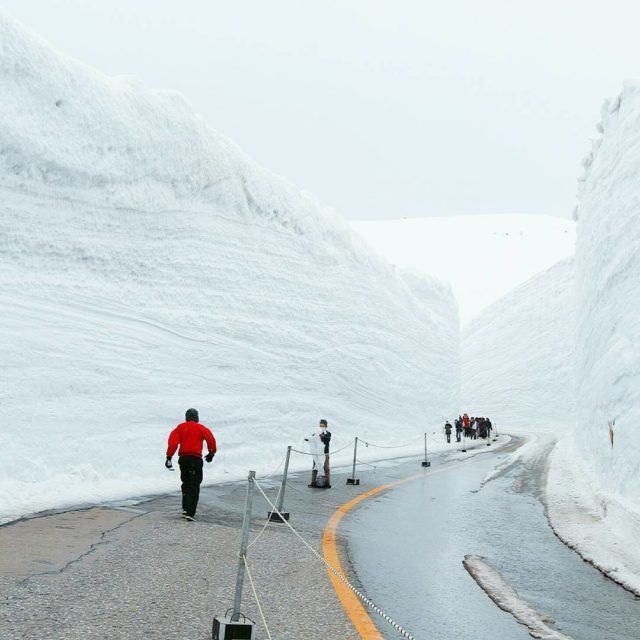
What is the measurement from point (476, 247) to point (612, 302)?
127 metres

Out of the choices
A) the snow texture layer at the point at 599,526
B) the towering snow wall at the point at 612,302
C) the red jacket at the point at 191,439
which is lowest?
the snow texture layer at the point at 599,526

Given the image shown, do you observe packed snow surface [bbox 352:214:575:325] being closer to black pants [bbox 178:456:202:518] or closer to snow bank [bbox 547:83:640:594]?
snow bank [bbox 547:83:640:594]

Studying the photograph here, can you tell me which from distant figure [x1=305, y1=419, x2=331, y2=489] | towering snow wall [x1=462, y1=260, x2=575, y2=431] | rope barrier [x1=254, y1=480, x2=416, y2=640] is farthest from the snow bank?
towering snow wall [x1=462, y1=260, x2=575, y2=431]

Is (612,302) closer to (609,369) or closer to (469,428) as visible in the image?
(609,369)

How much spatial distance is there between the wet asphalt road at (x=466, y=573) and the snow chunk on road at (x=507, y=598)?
7 centimetres

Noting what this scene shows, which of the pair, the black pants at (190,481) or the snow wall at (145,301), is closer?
the black pants at (190,481)

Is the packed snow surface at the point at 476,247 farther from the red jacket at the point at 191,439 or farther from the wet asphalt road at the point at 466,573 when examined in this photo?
the red jacket at the point at 191,439

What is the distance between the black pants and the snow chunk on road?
135 inches

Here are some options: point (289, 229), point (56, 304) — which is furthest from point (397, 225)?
point (56, 304)

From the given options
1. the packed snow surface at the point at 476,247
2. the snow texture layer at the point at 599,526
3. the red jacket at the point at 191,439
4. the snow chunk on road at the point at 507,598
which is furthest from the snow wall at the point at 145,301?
the packed snow surface at the point at 476,247

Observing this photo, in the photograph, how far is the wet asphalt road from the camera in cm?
505

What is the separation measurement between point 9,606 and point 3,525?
3.52m

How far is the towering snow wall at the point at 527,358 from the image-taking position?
5934 cm

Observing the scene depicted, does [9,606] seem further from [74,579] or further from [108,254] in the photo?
[108,254]
